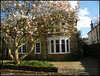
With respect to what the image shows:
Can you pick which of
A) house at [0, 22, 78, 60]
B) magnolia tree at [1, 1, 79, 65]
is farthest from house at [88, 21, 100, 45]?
house at [0, 22, 78, 60]

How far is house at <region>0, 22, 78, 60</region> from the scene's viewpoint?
1605cm

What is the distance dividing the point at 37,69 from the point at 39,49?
29.2 ft

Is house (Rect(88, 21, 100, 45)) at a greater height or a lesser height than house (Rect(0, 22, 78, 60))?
greater

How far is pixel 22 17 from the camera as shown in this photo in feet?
29.7

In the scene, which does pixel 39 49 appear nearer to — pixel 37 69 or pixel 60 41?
pixel 60 41

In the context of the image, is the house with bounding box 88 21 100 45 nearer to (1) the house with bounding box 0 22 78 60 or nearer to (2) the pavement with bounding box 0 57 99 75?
(2) the pavement with bounding box 0 57 99 75

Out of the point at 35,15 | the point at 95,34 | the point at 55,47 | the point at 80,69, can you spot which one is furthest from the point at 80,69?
the point at 55,47

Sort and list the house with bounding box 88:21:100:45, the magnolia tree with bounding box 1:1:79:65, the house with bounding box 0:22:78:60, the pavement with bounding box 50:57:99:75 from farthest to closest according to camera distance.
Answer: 1. the house with bounding box 0:22:78:60
2. the magnolia tree with bounding box 1:1:79:65
3. the pavement with bounding box 50:57:99:75
4. the house with bounding box 88:21:100:45

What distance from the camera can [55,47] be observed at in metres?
16.5

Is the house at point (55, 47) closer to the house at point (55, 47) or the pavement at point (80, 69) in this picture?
the house at point (55, 47)

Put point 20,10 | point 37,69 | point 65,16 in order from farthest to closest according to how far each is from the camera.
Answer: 1. point 65,16
2. point 20,10
3. point 37,69

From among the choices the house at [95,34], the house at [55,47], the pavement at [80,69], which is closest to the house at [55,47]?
the house at [55,47]

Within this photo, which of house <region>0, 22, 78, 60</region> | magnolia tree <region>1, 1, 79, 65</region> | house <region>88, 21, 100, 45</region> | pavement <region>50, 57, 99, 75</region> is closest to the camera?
house <region>88, 21, 100, 45</region>

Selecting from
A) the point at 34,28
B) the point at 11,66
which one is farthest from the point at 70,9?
the point at 11,66
